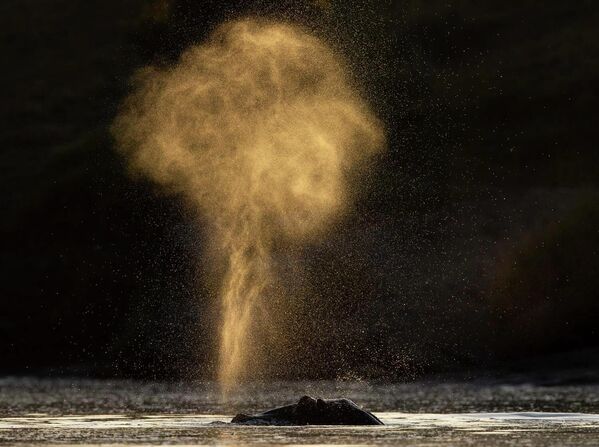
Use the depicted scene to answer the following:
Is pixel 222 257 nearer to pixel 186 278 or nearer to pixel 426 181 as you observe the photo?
pixel 186 278

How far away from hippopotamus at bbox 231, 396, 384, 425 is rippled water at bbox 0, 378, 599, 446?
2.83ft

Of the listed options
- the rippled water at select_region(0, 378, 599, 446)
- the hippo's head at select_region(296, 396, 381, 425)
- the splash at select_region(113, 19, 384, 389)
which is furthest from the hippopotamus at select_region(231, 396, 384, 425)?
the splash at select_region(113, 19, 384, 389)

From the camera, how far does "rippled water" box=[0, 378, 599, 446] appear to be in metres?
45.1

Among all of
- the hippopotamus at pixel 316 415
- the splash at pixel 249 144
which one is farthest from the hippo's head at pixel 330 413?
the splash at pixel 249 144

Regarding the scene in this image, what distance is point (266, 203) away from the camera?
101 m

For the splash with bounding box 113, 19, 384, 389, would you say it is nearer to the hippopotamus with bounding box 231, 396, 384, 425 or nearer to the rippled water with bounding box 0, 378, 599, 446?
the rippled water with bounding box 0, 378, 599, 446

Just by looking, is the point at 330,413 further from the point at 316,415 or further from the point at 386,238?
the point at 386,238

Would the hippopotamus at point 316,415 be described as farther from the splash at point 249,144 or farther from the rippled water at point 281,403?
the splash at point 249,144

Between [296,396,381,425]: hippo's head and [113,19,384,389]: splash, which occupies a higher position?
[113,19,384,389]: splash

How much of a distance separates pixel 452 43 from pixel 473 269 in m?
23.2

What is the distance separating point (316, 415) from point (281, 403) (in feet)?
60.3

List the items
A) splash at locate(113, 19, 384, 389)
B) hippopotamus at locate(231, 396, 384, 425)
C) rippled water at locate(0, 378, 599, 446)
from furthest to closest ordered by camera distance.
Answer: splash at locate(113, 19, 384, 389) → hippopotamus at locate(231, 396, 384, 425) → rippled water at locate(0, 378, 599, 446)

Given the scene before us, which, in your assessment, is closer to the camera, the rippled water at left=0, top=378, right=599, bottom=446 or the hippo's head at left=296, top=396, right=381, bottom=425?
the rippled water at left=0, top=378, right=599, bottom=446

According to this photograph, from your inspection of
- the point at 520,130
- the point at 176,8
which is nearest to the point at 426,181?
the point at 520,130
